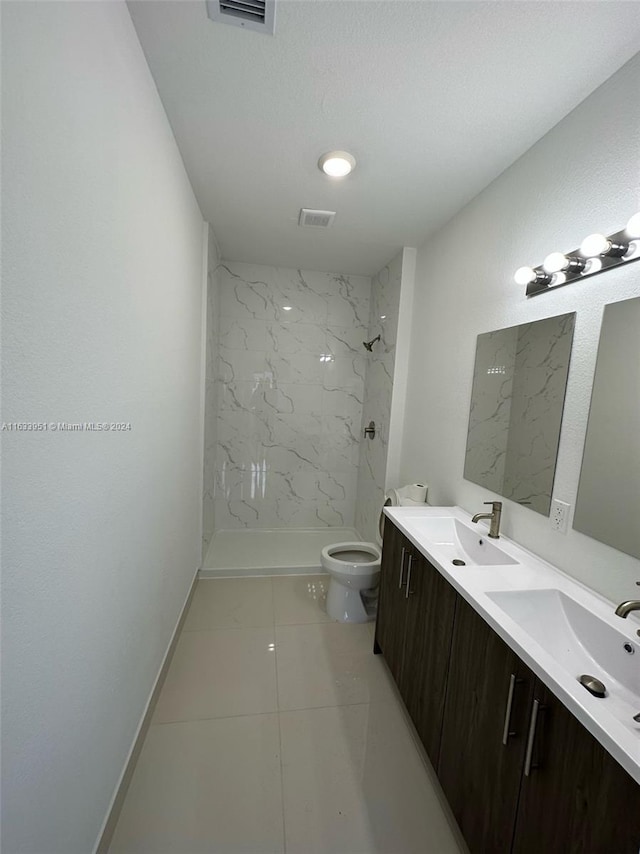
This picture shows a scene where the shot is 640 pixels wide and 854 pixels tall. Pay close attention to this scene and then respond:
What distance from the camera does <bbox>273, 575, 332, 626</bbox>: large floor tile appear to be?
2.30 meters

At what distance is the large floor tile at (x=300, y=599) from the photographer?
2.30m

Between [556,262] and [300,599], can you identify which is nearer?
[556,262]

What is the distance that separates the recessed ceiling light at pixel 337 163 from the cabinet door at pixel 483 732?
6.21 feet

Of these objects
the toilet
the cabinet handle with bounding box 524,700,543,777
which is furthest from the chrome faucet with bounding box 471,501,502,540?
the toilet

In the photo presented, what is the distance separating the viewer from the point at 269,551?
10.2ft

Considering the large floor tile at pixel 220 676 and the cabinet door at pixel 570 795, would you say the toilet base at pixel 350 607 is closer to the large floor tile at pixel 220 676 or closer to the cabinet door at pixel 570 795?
the large floor tile at pixel 220 676

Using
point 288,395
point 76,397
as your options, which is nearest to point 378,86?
point 76,397

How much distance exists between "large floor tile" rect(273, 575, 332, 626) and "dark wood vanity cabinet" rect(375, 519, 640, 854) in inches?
33.0

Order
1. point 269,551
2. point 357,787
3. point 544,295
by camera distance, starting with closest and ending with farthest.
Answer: point 357,787, point 544,295, point 269,551

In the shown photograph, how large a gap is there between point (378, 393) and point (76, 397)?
2512 millimetres

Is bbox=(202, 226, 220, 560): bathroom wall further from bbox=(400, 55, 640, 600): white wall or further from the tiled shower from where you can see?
bbox=(400, 55, 640, 600): white wall

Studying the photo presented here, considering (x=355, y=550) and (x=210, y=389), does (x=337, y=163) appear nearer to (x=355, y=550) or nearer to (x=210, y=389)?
(x=210, y=389)

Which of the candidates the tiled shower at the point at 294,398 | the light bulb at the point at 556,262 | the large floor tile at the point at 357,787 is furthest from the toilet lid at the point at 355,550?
the light bulb at the point at 556,262

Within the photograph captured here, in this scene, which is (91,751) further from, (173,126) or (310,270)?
(310,270)
